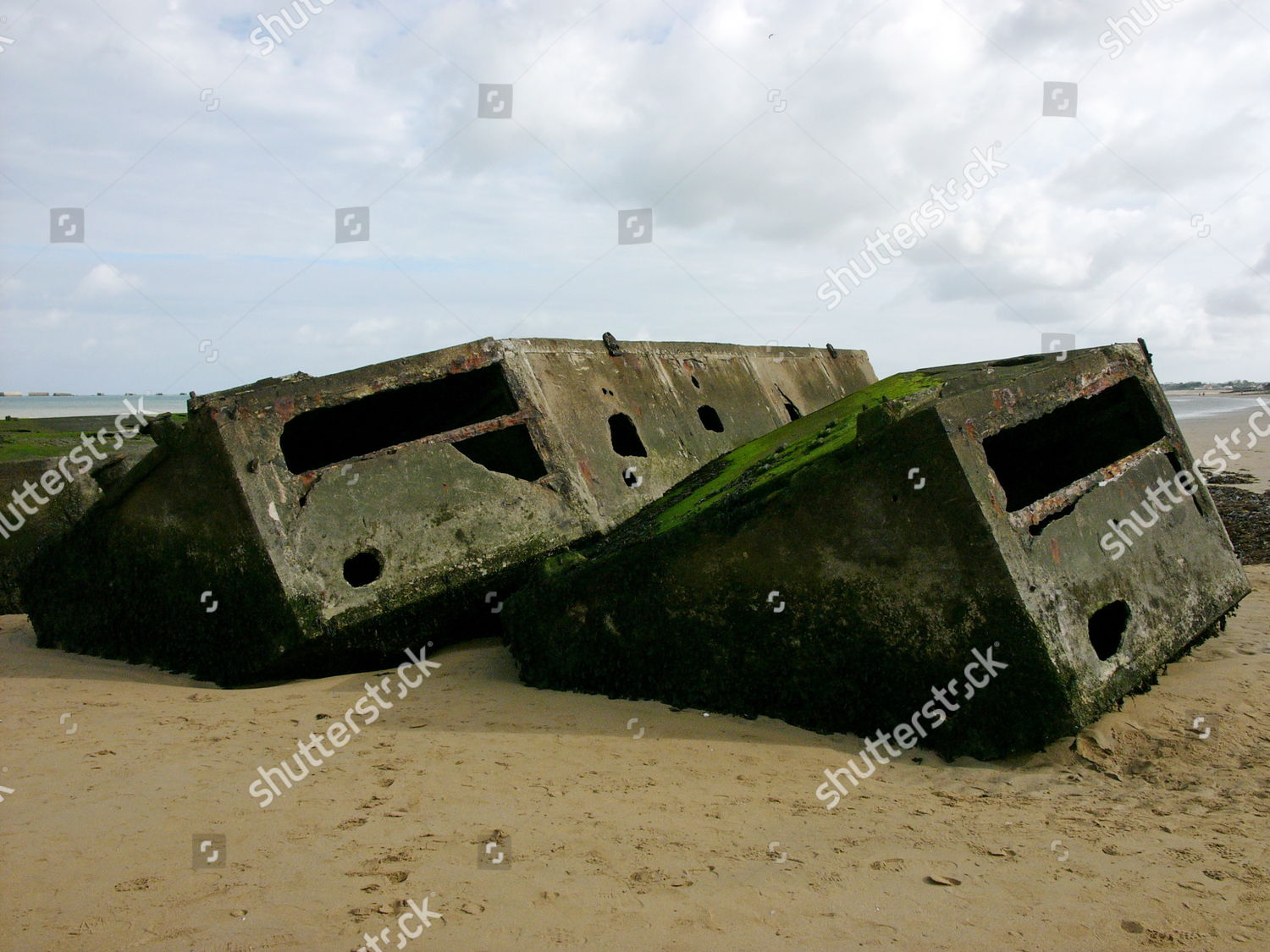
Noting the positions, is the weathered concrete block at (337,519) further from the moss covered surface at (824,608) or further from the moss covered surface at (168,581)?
the moss covered surface at (824,608)

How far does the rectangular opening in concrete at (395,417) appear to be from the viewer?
642cm

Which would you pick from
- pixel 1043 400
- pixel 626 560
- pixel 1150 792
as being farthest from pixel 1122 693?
pixel 626 560

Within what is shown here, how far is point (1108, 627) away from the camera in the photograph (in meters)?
4.62

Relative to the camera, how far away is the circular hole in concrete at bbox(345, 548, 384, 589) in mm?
5227

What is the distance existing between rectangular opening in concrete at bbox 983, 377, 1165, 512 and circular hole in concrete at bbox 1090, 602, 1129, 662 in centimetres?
89

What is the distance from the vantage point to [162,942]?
2389 mm

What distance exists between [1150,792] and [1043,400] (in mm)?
1878

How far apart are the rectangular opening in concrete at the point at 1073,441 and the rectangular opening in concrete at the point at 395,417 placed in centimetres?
327

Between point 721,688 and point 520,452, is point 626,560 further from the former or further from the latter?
point 520,452

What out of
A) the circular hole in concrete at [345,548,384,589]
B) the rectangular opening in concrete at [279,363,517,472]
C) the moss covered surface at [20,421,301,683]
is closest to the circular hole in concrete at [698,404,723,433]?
the rectangular opening in concrete at [279,363,517,472]

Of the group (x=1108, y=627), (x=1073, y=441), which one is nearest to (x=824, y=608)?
(x=1108, y=627)

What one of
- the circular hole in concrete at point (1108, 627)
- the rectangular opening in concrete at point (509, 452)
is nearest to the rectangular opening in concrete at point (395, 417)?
the rectangular opening in concrete at point (509, 452)

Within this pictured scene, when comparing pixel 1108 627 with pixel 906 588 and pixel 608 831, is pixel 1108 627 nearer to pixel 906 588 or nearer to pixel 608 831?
pixel 906 588

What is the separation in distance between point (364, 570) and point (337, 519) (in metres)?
0.36
